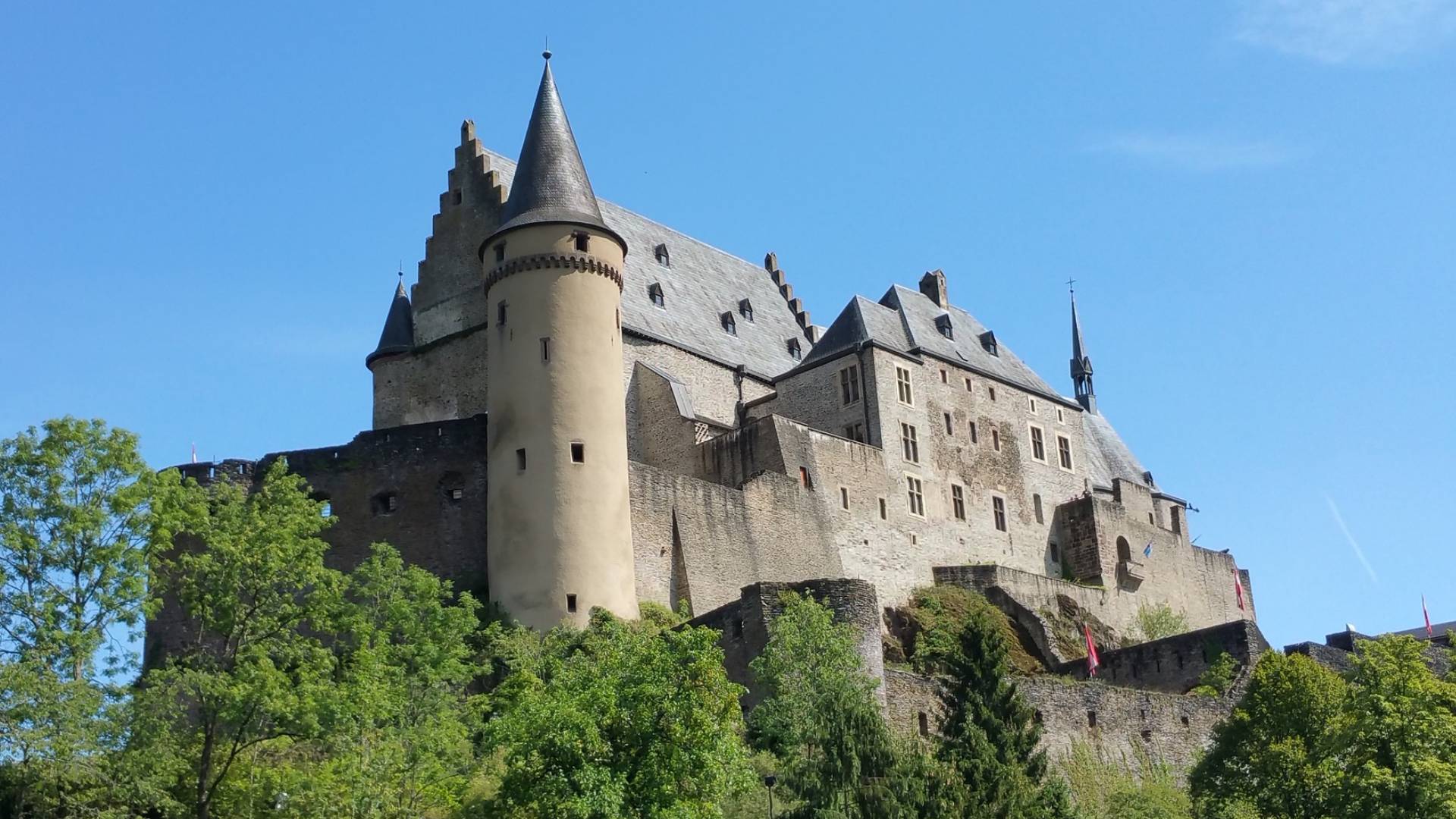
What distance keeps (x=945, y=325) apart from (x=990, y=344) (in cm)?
287

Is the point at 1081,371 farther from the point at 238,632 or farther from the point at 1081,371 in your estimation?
the point at 238,632

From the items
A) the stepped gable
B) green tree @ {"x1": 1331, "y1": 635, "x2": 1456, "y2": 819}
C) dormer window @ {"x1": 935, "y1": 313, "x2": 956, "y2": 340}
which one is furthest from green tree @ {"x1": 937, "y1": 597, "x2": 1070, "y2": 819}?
dormer window @ {"x1": 935, "y1": 313, "x2": 956, "y2": 340}

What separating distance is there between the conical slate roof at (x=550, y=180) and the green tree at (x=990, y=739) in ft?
52.5

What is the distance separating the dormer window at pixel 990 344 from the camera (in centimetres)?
7181

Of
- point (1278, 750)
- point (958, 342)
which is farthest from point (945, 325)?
point (1278, 750)

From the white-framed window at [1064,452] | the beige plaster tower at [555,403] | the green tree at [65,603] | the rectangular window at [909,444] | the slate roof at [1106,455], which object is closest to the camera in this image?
the green tree at [65,603]

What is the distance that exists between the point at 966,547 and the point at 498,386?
746 inches

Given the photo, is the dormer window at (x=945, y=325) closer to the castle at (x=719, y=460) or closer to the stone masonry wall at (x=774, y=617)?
the castle at (x=719, y=460)

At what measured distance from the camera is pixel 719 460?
5919cm

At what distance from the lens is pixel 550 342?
51.3 meters

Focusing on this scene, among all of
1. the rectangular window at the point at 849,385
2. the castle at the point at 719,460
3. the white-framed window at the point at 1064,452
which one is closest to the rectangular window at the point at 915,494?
the castle at the point at 719,460

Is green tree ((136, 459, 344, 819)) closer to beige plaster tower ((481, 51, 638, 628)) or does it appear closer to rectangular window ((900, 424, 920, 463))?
beige plaster tower ((481, 51, 638, 628))

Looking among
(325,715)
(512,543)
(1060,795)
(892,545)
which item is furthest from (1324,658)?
(325,715)

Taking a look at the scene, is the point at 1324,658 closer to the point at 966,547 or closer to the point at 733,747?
the point at 966,547
